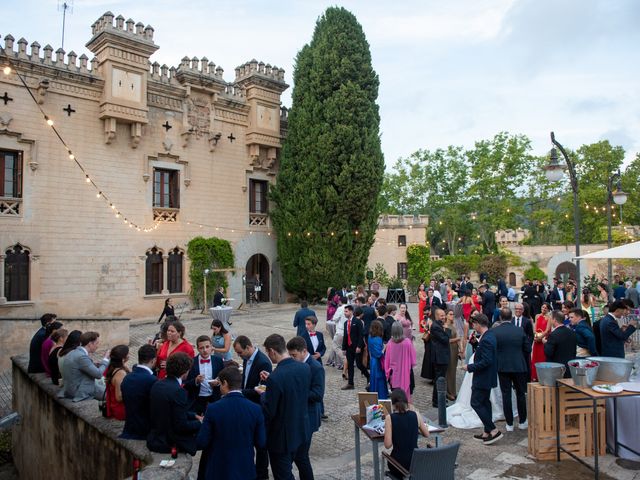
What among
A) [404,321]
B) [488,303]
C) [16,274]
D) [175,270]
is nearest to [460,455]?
[404,321]

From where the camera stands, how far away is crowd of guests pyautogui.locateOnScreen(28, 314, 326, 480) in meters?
4.23

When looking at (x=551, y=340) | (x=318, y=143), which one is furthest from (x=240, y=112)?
(x=551, y=340)

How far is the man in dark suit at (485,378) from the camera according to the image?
6.70 meters

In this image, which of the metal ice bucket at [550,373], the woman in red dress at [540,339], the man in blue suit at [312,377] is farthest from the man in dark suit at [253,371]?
the woman in red dress at [540,339]

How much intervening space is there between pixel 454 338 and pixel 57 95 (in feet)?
54.9

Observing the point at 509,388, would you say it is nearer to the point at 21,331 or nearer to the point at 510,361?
the point at 510,361

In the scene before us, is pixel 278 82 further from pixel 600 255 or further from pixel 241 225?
pixel 600 255

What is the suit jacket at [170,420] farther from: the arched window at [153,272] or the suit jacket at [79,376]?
the arched window at [153,272]

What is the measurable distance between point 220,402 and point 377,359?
4530 mm

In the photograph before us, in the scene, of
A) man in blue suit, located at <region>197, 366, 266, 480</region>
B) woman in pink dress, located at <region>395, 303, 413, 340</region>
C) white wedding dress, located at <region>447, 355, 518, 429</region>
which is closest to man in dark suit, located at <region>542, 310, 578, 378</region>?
white wedding dress, located at <region>447, 355, 518, 429</region>

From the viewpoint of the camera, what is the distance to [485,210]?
4384 centimetres

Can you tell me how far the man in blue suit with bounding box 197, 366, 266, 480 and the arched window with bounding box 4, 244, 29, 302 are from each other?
16.0 metres

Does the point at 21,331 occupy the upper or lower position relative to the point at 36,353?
lower

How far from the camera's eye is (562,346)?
23.7 feet
